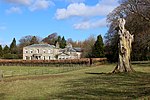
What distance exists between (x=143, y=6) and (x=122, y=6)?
18.9 ft

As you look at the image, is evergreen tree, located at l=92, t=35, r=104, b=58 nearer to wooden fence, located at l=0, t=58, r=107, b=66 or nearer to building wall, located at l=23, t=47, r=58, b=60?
wooden fence, located at l=0, t=58, r=107, b=66

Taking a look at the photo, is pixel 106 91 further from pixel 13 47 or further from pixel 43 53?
pixel 13 47

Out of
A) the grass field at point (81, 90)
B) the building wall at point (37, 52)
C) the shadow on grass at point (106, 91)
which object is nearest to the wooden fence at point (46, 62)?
the building wall at point (37, 52)

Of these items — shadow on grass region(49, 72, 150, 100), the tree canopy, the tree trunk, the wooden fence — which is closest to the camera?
shadow on grass region(49, 72, 150, 100)

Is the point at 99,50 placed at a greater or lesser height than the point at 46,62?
greater

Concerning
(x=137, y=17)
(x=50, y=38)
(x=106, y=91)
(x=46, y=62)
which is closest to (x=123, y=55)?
(x=106, y=91)

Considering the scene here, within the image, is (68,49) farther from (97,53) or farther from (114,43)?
(114,43)

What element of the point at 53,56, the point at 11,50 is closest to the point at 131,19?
the point at 53,56

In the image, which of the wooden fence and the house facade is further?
the house facade

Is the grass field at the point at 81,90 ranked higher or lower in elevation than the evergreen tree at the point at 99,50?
lower

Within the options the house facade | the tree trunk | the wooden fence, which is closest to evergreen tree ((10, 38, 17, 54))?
the house facade

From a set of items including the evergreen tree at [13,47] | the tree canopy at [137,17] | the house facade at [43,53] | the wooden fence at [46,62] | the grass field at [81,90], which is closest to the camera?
the grass field at [81,90]

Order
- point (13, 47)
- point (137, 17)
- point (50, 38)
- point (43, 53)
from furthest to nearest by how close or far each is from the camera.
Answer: point (50, 38) → point (13, 47) → point (43, 53) → point (137, 17)

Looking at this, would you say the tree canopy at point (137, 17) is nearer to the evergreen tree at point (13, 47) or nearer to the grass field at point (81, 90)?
the grass field at point (81, 90)
